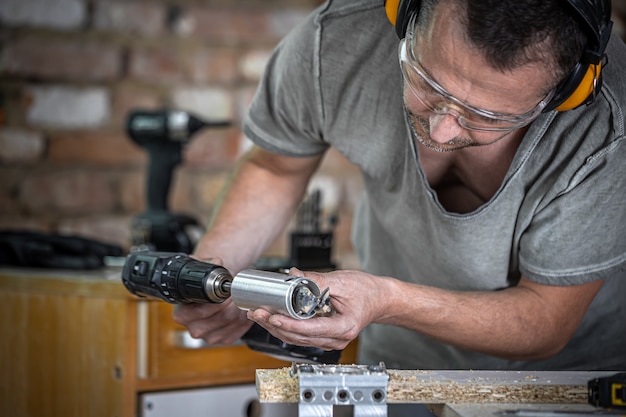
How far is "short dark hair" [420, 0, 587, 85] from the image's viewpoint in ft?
2.89

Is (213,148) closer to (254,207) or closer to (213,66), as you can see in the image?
(213,66)

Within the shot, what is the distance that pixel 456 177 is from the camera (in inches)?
51.2

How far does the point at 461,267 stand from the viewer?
1.26 m

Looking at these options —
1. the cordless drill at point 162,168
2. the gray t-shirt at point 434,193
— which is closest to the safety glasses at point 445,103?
the gray t-shirt at point 434,193

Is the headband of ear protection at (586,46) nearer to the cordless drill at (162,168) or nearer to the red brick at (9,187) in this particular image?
the cordless drill at (162,168)

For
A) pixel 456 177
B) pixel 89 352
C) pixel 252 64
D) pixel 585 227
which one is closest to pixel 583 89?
pixel 585 227

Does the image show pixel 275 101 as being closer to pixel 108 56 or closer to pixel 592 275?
pixel 592 275

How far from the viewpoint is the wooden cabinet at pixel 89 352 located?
1603 mm

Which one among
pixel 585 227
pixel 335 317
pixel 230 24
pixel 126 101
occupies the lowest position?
pixel 335 317

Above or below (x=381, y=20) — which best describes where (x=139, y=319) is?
below

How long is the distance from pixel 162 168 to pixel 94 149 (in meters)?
0.38

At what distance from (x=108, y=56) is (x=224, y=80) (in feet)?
1.00

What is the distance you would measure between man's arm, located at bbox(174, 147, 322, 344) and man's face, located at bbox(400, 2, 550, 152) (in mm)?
434

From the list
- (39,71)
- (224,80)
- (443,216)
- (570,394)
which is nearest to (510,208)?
(443,216)
